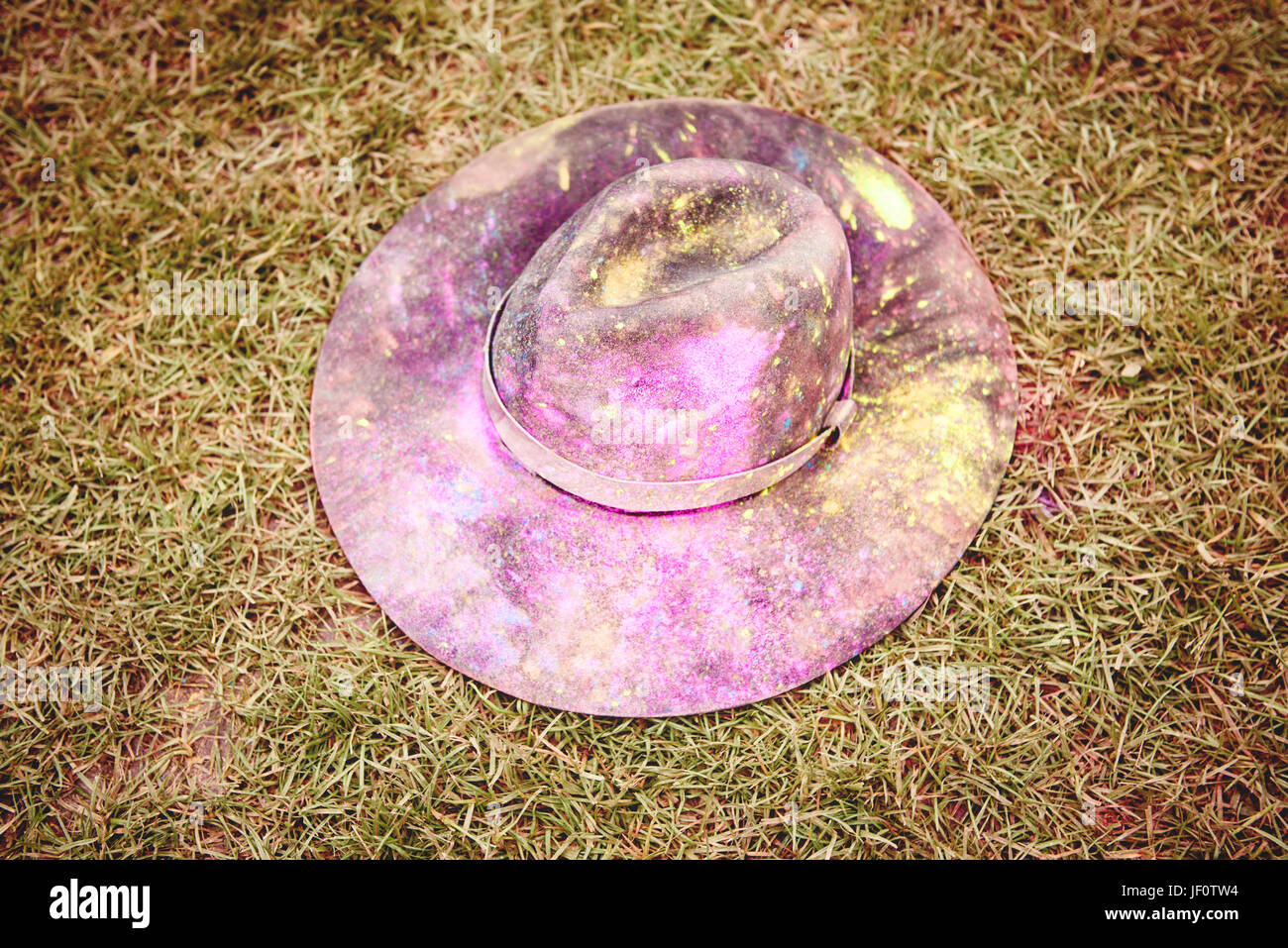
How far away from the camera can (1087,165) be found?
2875mm

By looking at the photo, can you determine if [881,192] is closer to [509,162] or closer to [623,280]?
[623,280]

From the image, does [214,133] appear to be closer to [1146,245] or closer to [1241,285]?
[1146,245]

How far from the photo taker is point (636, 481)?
1991 mm

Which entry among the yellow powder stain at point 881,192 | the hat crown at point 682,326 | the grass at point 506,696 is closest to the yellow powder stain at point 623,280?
the hat crown at point 682,326

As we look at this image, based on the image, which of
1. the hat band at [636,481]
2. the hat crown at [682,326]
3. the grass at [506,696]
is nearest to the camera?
the hat crown at [682,326]

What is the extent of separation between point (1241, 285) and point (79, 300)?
3.63 metres

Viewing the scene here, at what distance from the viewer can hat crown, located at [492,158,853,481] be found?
1851 millimetres

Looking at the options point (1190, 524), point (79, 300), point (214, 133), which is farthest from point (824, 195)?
point (79, 300)

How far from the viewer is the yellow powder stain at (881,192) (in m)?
2.39

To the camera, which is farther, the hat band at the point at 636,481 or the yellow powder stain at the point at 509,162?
the yellow powder stain at the point at 509,162

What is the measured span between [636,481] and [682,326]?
37cm

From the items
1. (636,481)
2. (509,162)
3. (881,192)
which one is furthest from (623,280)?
(881,192)

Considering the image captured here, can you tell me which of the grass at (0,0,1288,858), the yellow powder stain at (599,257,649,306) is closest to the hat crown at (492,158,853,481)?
the yellow powder stain at (599,257,649,306)

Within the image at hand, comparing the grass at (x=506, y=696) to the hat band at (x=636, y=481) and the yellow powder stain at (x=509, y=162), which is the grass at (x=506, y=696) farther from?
the hat band at (x=636, y=481)
